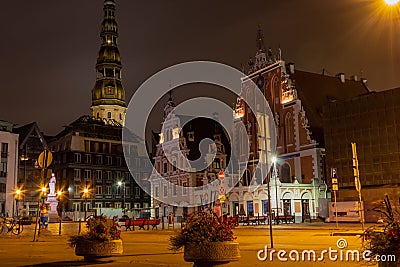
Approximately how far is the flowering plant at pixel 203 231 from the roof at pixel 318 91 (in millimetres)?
43625

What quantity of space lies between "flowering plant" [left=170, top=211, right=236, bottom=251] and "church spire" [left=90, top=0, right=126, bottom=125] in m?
90.2

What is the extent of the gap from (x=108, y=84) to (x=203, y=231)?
92595 millimetres

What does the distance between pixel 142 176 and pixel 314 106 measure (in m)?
34.5

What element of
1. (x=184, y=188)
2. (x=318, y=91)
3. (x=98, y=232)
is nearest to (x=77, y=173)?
(x=184, y=188)

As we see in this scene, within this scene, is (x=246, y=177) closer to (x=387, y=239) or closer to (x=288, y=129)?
(x=288, y=129)

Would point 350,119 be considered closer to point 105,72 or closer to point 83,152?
point 83,152

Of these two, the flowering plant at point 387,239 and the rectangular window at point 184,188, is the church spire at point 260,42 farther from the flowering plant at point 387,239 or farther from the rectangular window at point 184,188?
the flowering plant at point 387,239

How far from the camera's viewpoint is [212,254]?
942 cm

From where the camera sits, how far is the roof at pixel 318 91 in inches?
2114

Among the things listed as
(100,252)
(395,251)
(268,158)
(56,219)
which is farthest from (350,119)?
(395,251)

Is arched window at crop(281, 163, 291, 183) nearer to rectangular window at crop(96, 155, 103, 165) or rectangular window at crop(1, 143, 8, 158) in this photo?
rectangular window at crop(96, 155, 103, 165)

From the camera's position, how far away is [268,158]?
54.5m

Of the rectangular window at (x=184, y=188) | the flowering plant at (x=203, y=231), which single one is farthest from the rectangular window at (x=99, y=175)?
the flowering plant at (x=203, y=231)

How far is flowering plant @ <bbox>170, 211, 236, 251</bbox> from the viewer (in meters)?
9.59
